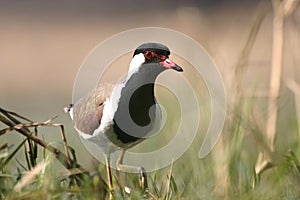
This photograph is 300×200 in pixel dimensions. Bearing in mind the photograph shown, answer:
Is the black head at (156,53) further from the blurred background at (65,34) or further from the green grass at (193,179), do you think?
the blurred background at (65,34)

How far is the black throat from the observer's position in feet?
9.45

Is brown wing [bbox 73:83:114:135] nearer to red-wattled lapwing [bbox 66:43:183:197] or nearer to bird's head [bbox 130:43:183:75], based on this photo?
red-wattled lapwing [bbox 66:43:183:197]

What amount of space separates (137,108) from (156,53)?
0.17 m

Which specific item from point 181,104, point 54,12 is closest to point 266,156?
point 181,104

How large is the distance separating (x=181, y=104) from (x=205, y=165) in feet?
3.02

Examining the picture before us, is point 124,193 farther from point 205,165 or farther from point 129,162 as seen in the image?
point 129,162

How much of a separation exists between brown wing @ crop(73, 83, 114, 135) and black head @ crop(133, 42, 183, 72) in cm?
22

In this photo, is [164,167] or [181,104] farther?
[181,104]

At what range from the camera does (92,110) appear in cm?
311

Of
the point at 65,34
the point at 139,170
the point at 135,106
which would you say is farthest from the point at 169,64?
the point at 65,34

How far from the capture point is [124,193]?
2846 mm

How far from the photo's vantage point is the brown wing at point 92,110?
9.99ft

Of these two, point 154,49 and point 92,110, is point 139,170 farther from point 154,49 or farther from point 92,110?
point 154,49

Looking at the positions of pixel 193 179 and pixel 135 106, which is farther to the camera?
pixel 193 179
